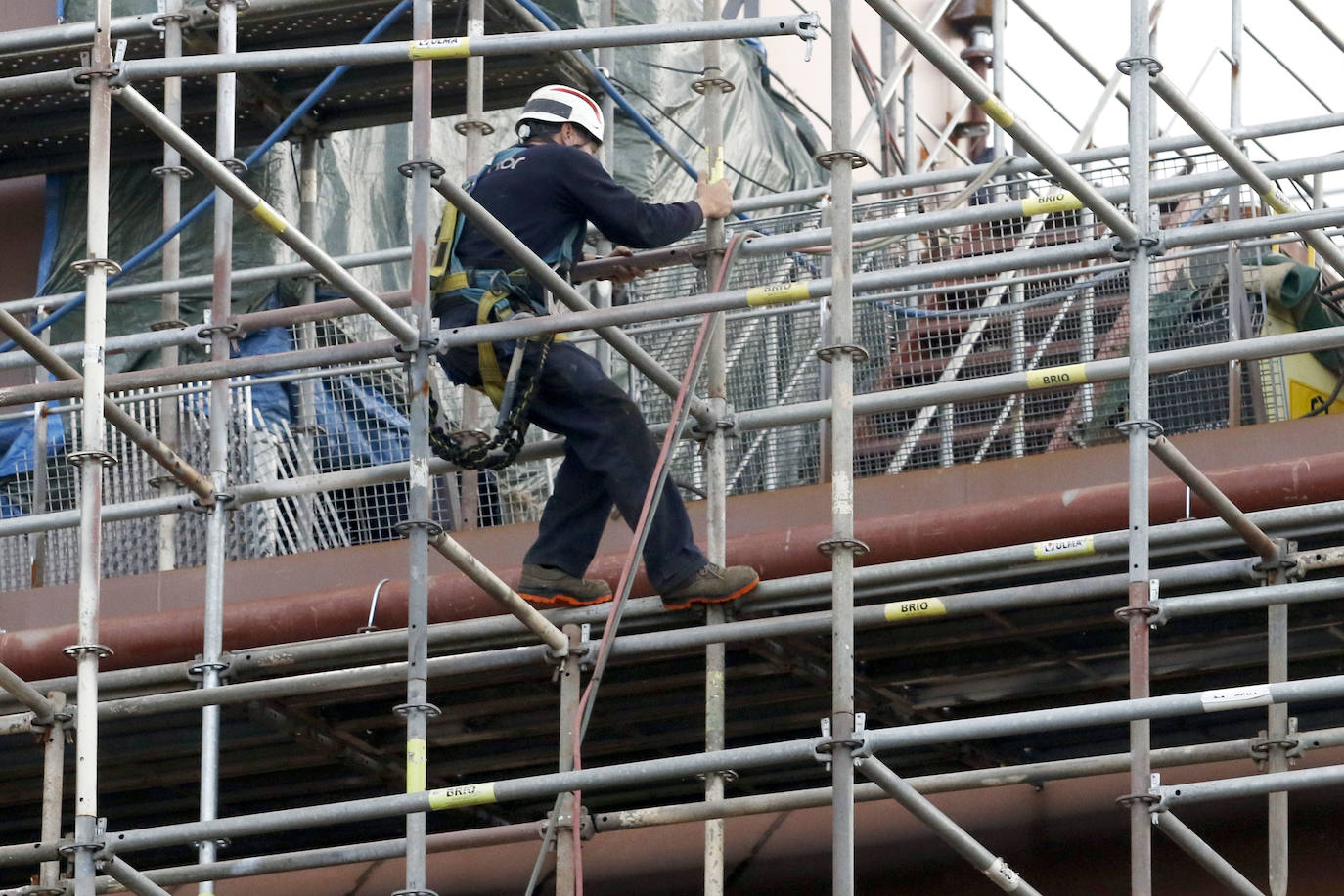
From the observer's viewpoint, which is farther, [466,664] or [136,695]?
[136,695]

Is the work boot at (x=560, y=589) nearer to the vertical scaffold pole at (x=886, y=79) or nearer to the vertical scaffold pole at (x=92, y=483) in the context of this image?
the vertical scaffold pole at (x=92, y=483)

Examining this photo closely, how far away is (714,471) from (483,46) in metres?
1.83

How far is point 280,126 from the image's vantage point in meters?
12.0

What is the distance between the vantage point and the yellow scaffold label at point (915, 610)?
26.4 feet

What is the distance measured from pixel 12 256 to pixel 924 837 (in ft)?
24.0

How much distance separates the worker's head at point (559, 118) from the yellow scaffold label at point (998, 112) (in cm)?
190

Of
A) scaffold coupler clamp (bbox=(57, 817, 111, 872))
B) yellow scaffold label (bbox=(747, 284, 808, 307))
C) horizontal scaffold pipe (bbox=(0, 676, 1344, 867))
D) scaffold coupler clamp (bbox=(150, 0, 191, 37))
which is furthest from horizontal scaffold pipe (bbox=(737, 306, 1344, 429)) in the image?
scaffold coupler clamp (bbox=(150, 0, 191, 37))

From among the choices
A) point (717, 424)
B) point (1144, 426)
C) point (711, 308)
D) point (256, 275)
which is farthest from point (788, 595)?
point (256, 275)

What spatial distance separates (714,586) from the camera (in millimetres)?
8469

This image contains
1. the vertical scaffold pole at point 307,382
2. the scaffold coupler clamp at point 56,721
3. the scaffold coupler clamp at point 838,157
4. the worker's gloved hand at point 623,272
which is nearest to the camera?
the scaffold coupler clamp at point 838,157

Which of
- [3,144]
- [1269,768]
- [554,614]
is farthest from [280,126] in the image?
[1269,768]

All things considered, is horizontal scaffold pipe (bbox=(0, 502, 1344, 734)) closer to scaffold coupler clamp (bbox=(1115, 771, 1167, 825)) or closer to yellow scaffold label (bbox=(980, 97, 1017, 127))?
scaffold coupler clamp (bbox=(1115, 771, 1167, 825))

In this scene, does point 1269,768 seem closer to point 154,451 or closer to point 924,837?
point 924,837

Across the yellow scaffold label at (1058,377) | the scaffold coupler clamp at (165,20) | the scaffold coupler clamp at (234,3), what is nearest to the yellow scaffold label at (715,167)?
the yellow scaffold label at (1058,377)
